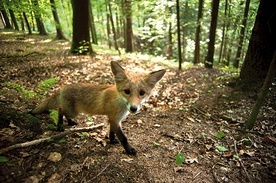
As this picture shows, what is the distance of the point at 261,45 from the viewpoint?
5.43 meters

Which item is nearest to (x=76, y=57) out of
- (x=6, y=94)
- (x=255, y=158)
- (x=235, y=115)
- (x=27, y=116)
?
(x=6, y=94)

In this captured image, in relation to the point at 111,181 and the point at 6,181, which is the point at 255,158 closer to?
the point at 111,181

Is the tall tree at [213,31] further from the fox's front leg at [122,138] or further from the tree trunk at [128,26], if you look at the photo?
the fox's front leg at [122,138]

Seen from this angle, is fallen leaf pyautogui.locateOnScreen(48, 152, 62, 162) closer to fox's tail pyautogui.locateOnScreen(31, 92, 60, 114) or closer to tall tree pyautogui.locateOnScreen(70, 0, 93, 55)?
fox's tail pyautogui.locateOnScreen(31, 92, 60, 114)

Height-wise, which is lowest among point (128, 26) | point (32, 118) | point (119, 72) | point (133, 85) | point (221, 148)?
point (221, 148)

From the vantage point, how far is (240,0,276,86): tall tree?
513 centimetres

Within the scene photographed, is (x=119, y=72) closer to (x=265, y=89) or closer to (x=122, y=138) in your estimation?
(x=122, y=138)

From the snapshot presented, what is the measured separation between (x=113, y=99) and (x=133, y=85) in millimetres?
607

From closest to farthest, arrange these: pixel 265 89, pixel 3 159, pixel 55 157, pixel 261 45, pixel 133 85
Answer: pixel 3 159
pixel 55 157
pixel 133 85
pixel 265 89
pixel 261 45

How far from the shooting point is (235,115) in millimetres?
5148

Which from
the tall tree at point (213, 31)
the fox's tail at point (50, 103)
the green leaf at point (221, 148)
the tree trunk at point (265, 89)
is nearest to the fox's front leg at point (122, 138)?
the fox's tail at point (50, 103)

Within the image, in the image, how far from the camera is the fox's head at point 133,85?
3.08 metres

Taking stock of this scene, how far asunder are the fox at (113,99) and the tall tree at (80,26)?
662cm

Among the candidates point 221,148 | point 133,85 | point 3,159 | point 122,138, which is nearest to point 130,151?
point 122,138
